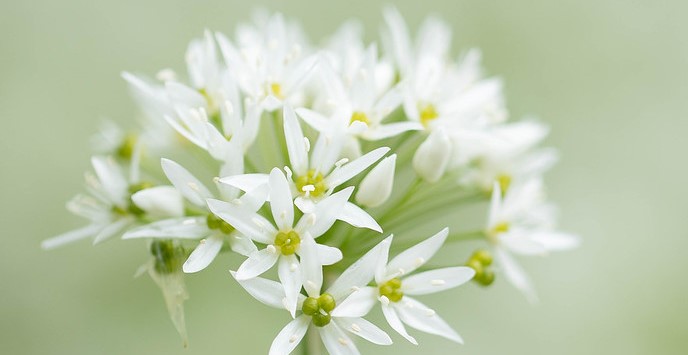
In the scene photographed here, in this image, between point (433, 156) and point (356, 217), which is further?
point (433, 156)

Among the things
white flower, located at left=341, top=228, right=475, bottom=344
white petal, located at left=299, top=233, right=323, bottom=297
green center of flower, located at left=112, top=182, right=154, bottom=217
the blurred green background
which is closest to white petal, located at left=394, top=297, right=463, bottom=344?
white flower, located at left=341, top=228, right=475, bottom=344

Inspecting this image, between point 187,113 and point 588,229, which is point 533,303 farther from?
point 187,113

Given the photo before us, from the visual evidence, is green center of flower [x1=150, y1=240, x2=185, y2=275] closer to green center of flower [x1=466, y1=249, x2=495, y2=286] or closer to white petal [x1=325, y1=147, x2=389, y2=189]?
white petal [x1=325, y1=147, x2=389, y2=189]

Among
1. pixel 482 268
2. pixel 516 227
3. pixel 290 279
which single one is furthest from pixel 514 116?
pixel 290 279

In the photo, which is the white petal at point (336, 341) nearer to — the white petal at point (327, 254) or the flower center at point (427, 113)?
the white petal at point (327, 254)

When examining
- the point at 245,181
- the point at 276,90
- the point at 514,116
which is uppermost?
the point at 514,116

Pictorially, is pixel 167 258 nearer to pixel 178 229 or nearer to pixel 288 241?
pixel 178 229
